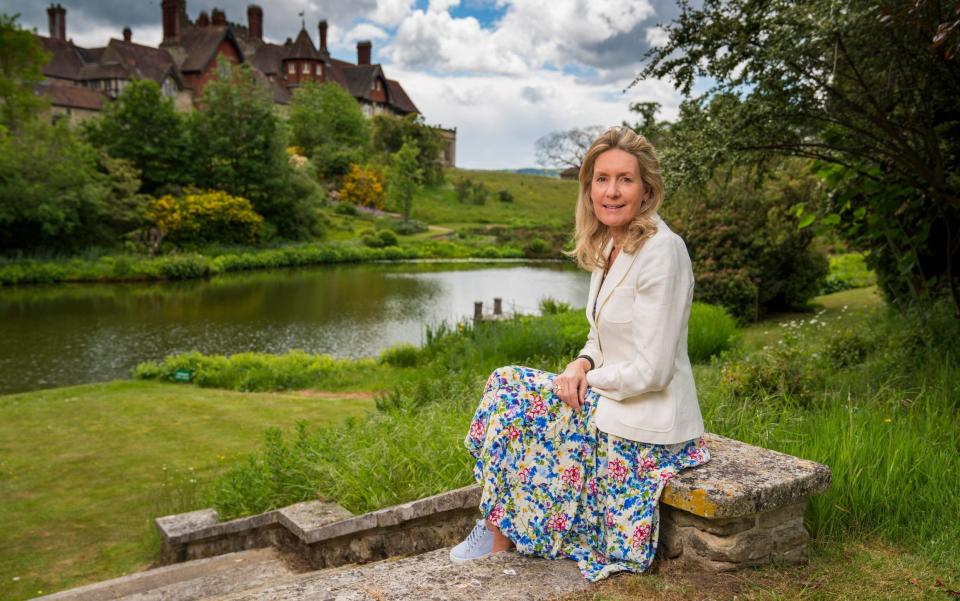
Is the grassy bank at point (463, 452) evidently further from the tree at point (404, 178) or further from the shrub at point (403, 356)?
the tree at point (404, 178)

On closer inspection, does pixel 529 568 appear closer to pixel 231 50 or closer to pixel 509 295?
pixel 509 295

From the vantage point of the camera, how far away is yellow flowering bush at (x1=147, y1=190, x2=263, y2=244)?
104 ft

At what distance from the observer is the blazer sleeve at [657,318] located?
2.44 meters

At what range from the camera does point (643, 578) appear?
99.6 inches

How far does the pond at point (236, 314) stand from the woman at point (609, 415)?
10.3 m

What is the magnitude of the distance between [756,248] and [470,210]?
133 ft

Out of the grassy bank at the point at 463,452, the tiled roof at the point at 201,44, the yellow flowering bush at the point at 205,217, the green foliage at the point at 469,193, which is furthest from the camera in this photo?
the tiled roof at the point at 201,44

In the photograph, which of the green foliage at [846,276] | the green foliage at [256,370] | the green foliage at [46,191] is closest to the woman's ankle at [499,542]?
the green foliage at [256,370]

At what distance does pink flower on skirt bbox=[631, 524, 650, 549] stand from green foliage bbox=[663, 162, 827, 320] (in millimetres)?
12892

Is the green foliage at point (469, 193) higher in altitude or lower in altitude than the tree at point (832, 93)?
higher

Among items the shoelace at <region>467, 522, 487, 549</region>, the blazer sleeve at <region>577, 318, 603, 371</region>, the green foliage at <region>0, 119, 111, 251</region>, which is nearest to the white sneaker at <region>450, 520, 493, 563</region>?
Result: the shoelace at <region>467, 522, 487, 549</region>

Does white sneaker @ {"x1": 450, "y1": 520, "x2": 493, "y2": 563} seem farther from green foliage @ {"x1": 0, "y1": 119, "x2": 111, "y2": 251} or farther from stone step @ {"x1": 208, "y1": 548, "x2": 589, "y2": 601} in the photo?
green foliage @ {"x1": 0, "y1": 119, "x2": 111, "y2": 251}

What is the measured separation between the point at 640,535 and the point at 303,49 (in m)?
70.7

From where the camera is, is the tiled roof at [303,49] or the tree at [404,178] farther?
the tiled roof at [303,49]
